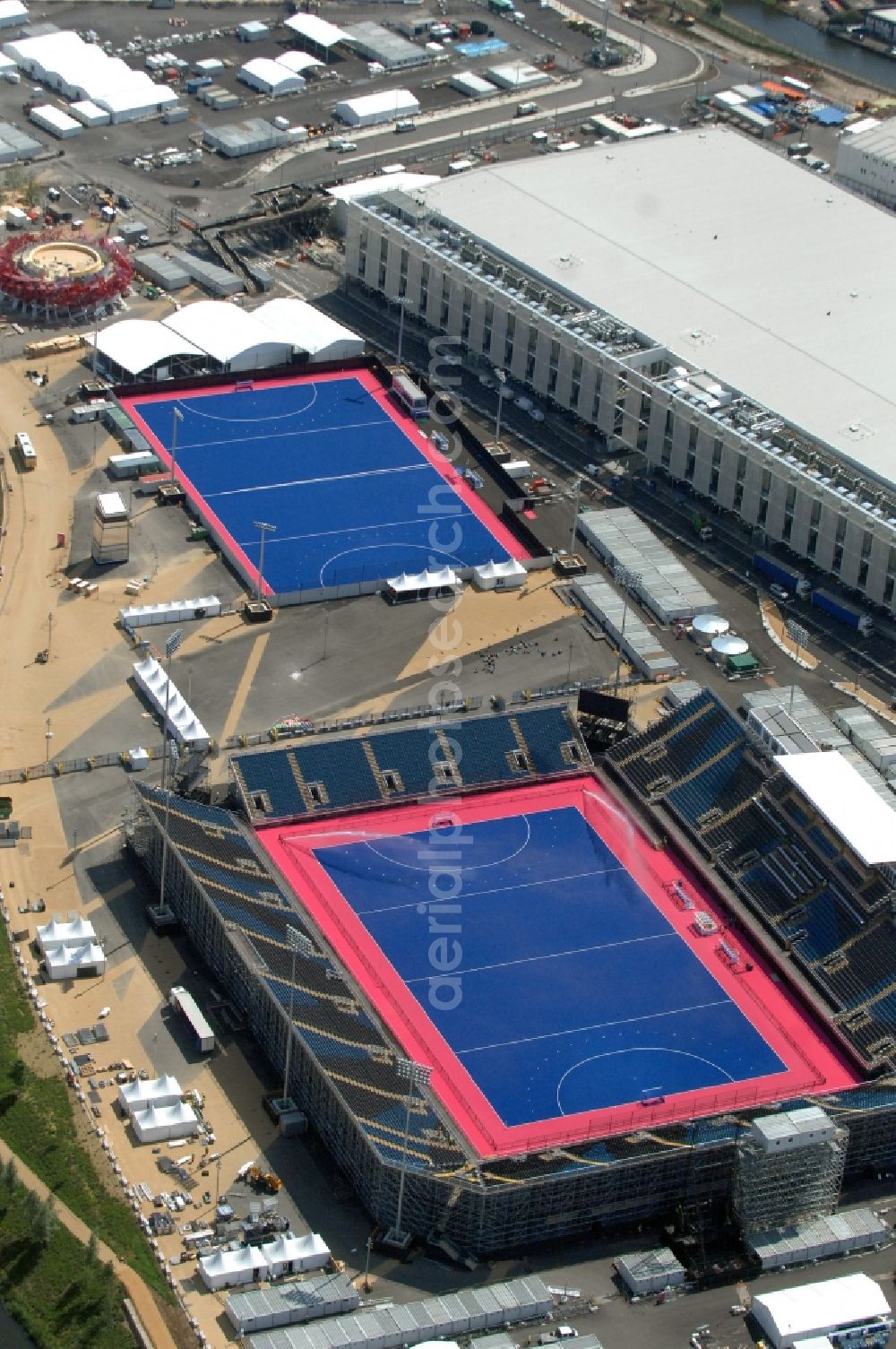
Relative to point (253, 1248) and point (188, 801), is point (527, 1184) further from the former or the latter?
point (188, 801)

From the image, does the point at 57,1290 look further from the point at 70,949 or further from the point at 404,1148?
the point at 70,949

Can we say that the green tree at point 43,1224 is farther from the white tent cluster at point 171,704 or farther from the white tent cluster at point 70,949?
the white tent cluster at point 171,704

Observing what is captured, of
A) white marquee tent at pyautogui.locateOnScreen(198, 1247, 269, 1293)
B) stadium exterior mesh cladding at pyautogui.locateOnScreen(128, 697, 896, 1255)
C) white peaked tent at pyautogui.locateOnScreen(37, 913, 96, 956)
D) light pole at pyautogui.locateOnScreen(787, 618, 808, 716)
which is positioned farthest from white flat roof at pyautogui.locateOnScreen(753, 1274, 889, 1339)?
light pole at pyautogui.locateOnScreen(787, 618, 808, 716)

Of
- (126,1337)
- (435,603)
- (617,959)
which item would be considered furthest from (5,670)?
(126,1337)

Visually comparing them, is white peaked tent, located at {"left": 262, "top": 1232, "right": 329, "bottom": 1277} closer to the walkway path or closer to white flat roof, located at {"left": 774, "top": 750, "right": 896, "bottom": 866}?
the walkway path

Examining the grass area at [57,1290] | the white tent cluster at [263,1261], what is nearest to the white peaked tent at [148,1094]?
the grass area at [57,1290]

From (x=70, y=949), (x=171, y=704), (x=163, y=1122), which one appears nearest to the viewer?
(x=163, y=1122)

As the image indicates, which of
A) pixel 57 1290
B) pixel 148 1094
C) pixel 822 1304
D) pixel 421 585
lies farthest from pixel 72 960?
pixel 421 585
